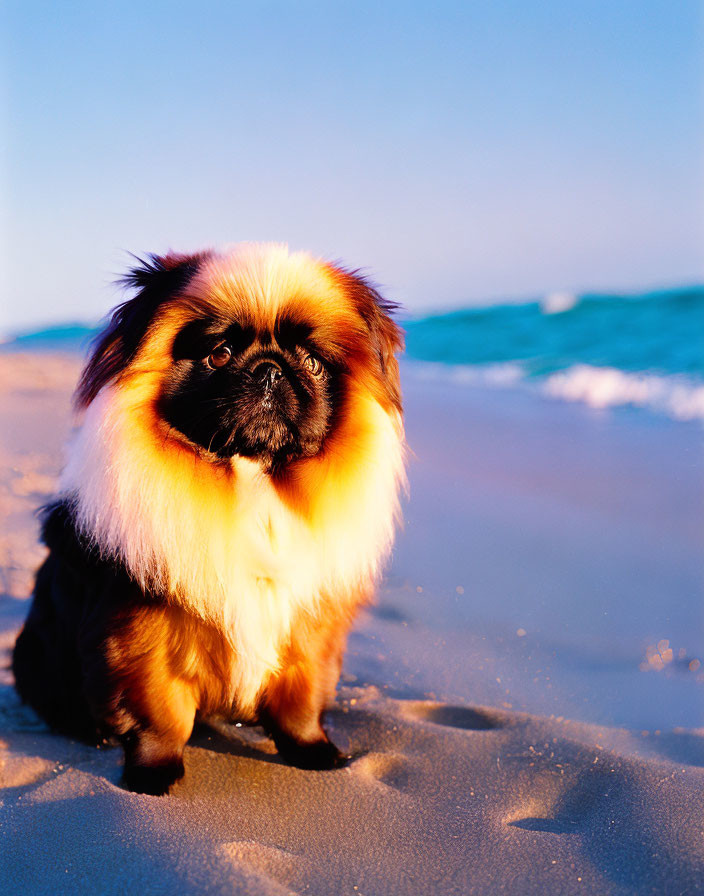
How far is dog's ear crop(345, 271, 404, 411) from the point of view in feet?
7.37

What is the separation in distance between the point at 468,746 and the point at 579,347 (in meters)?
10.6

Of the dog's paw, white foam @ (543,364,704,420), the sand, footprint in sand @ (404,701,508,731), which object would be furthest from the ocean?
the dog's paw

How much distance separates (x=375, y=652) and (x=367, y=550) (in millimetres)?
1034

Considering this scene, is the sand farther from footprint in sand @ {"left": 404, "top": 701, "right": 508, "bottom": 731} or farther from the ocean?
the ocean

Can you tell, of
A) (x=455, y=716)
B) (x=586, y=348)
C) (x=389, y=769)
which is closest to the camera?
(x=389, y=769)

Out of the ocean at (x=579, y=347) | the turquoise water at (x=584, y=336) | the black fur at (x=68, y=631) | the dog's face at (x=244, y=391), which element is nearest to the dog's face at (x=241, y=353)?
the dog's face at (x=244, y=391)

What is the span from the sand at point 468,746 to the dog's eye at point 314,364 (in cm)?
110

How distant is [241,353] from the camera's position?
205 cm

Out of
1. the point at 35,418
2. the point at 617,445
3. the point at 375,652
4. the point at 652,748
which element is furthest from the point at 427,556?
the point at 35,418

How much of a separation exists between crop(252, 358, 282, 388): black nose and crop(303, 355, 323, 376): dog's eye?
5.2 inches

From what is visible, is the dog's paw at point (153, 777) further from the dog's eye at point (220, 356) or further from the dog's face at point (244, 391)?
the dog's eye at point (220, 356)

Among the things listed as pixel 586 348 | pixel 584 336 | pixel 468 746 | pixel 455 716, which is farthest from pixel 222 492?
pixel 584 336

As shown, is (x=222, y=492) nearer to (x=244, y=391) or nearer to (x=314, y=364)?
(x=244, y=391)

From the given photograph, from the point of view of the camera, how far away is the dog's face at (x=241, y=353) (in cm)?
202
